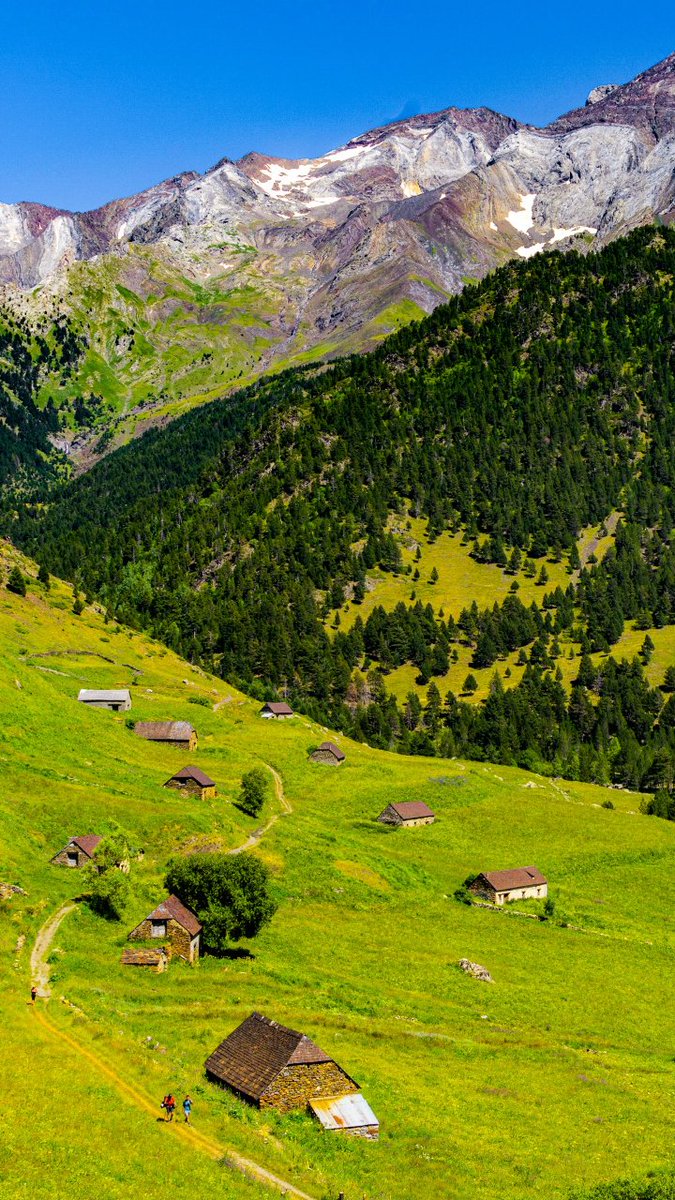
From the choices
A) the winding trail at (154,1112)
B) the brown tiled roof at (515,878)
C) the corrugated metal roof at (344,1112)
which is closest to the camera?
the winding trail at (154,1112)

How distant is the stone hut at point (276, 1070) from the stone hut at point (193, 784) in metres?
54.1

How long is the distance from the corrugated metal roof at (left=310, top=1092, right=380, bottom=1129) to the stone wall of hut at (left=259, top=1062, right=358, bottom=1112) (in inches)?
16.3

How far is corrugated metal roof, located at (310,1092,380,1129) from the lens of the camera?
4125 cm

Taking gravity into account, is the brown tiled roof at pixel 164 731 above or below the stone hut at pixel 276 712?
above

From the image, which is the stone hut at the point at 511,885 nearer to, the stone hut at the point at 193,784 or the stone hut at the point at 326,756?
the stone hut at the point at 193,784

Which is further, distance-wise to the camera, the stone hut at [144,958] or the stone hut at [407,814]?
the stone hut at [407,814]

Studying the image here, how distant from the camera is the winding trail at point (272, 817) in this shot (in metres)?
86.1

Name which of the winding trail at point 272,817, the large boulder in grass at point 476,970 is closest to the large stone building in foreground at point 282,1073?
the large boulder in grass at point 476,970

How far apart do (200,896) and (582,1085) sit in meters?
27.8

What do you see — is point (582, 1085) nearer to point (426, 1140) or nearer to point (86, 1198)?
point (426, 1140)

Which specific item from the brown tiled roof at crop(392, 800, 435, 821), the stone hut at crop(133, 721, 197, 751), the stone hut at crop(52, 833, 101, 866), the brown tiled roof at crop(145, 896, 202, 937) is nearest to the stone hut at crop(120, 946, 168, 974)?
the brown tiled roof at crop(145, 896, 202, 937)

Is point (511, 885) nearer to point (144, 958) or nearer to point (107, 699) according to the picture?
point (144, 958)

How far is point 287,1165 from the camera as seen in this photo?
36.2 metres

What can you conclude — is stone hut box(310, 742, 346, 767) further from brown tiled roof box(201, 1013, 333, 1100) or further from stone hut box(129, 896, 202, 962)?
brown tiled roof box(201, 1013, 333, 1100)
